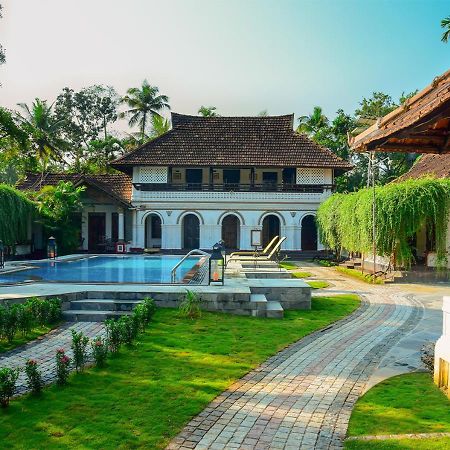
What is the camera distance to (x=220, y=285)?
35.9 ft

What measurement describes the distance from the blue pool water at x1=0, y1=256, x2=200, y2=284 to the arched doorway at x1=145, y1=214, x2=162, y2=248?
6735 millimetres

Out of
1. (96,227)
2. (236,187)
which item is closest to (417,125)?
(236,187)

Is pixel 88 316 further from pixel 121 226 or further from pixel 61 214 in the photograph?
pixel 121 226

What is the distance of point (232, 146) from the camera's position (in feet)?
97.6

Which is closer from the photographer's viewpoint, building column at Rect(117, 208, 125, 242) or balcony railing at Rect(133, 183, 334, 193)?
building column at Rect(117, 208, 125, 242)

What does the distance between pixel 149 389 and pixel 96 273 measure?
36.1 feet

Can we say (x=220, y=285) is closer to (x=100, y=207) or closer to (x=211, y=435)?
(x=211, y=435)

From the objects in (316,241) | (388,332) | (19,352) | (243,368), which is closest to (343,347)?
(388,332)

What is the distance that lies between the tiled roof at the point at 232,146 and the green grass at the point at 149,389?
805 inches

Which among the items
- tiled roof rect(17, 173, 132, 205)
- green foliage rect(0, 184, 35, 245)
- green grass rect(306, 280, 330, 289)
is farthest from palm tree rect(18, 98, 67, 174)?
green grass rect(306, 280, 330, 289)

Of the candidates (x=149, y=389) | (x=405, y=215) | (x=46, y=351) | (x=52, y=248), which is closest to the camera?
(x=149, y=389)

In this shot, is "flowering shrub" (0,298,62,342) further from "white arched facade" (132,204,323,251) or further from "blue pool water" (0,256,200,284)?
"white arched facade" (132,204,323,251)

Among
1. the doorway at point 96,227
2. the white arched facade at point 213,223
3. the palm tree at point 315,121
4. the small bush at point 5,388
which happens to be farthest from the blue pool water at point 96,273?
the palm tree at point 315,121

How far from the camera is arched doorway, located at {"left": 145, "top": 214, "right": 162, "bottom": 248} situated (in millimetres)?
30141
